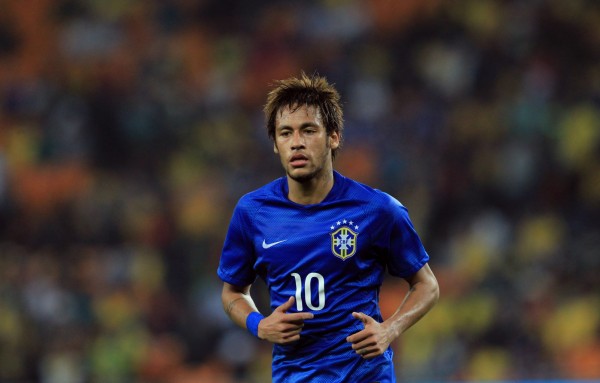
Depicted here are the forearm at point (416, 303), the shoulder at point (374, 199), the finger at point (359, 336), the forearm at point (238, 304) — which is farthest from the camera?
the forearm at point (238, 304)

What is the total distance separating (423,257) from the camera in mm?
4047

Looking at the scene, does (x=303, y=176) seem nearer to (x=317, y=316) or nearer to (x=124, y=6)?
(x=317, y=316)

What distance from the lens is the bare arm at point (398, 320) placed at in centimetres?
362

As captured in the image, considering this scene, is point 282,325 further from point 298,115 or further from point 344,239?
point 298,115

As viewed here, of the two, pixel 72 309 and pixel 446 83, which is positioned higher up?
→ pixel 446 83

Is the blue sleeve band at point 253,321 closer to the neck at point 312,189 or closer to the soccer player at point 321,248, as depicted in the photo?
the soccer player at point 321,248

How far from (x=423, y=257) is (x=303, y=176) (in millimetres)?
554

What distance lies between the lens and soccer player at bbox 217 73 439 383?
3.86 meters

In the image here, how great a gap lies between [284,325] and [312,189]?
0.57m

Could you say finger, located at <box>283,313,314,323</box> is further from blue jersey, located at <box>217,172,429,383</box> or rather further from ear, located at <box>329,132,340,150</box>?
ear, located at <box>329,132,340,150</box>

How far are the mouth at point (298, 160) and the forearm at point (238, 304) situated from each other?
0.60m

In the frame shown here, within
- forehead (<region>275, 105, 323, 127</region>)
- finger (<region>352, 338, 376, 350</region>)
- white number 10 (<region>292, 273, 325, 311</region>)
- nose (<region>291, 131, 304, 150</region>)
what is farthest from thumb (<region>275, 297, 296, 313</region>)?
forehead (<region>275, 105, 323, 127</region>)

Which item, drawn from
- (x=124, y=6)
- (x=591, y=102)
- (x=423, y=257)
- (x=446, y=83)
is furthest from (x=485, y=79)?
(x=423, y=257)

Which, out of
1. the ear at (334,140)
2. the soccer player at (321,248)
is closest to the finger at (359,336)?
the soccer player at (321,248)
